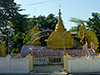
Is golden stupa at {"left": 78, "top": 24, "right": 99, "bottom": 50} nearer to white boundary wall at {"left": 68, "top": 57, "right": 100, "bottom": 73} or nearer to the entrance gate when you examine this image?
the entrance gate

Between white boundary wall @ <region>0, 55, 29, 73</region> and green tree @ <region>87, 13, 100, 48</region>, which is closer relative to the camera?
white boundary wall @ <region>0, 55, 29, 73</region>

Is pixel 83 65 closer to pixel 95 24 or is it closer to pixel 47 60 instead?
pixel 47 60

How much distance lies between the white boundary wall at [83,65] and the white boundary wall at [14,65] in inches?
105

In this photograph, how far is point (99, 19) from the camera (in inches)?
771

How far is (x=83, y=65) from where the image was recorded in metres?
7.42

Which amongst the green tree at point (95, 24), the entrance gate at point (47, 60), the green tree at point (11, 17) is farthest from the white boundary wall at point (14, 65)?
the green tree at point (95, 24)

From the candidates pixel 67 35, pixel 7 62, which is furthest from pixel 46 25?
pixel 7 62

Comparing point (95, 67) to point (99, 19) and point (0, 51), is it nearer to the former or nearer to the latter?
point (0, 51)

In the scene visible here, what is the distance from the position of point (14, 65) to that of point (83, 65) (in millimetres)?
4220

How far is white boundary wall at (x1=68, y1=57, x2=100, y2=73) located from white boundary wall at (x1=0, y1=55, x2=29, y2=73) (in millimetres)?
2673

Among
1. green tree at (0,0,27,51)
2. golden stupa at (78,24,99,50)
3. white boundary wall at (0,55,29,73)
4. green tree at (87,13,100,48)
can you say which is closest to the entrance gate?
white boundary wall at (0,55,29,73)

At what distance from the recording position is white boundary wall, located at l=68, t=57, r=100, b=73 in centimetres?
738

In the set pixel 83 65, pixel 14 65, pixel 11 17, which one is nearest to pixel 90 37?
pixel 83 65

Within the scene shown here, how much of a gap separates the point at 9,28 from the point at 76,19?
2021cm
